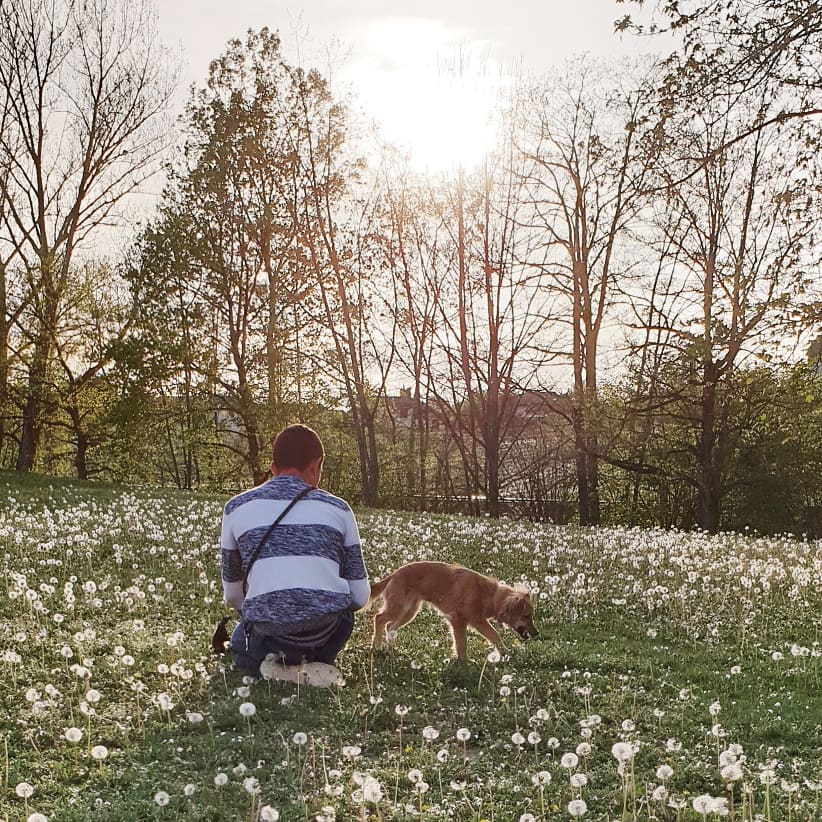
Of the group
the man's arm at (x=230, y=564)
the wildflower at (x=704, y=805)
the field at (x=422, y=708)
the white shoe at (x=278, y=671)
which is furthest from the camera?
the man's arm at (x=230, y=564)

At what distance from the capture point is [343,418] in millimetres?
36312

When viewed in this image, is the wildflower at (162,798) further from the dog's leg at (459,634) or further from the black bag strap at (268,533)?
the dog's leg at (459,634)

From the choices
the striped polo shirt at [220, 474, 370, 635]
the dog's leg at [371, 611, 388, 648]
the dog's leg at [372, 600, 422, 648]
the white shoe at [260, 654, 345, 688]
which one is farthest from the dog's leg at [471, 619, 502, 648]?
the white shoe at [260, 654, 345, 688]

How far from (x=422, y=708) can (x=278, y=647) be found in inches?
48.9

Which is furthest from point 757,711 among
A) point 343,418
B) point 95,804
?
point 343,418

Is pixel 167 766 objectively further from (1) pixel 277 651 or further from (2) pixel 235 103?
(2) pixel 235 103

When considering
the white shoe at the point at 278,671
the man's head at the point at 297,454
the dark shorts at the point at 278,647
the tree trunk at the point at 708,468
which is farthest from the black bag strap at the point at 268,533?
the tree trunk at the point at 708,468

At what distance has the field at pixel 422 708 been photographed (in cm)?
462

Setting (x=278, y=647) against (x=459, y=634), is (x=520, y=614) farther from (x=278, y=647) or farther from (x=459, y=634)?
(x=278, y=647)

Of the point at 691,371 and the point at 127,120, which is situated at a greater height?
the point at 127,120

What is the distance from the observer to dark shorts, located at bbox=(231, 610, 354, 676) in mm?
6598

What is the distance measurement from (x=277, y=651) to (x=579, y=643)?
3.52 metres

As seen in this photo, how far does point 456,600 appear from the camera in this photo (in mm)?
7887

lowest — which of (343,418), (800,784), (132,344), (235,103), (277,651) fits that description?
(800,784)
